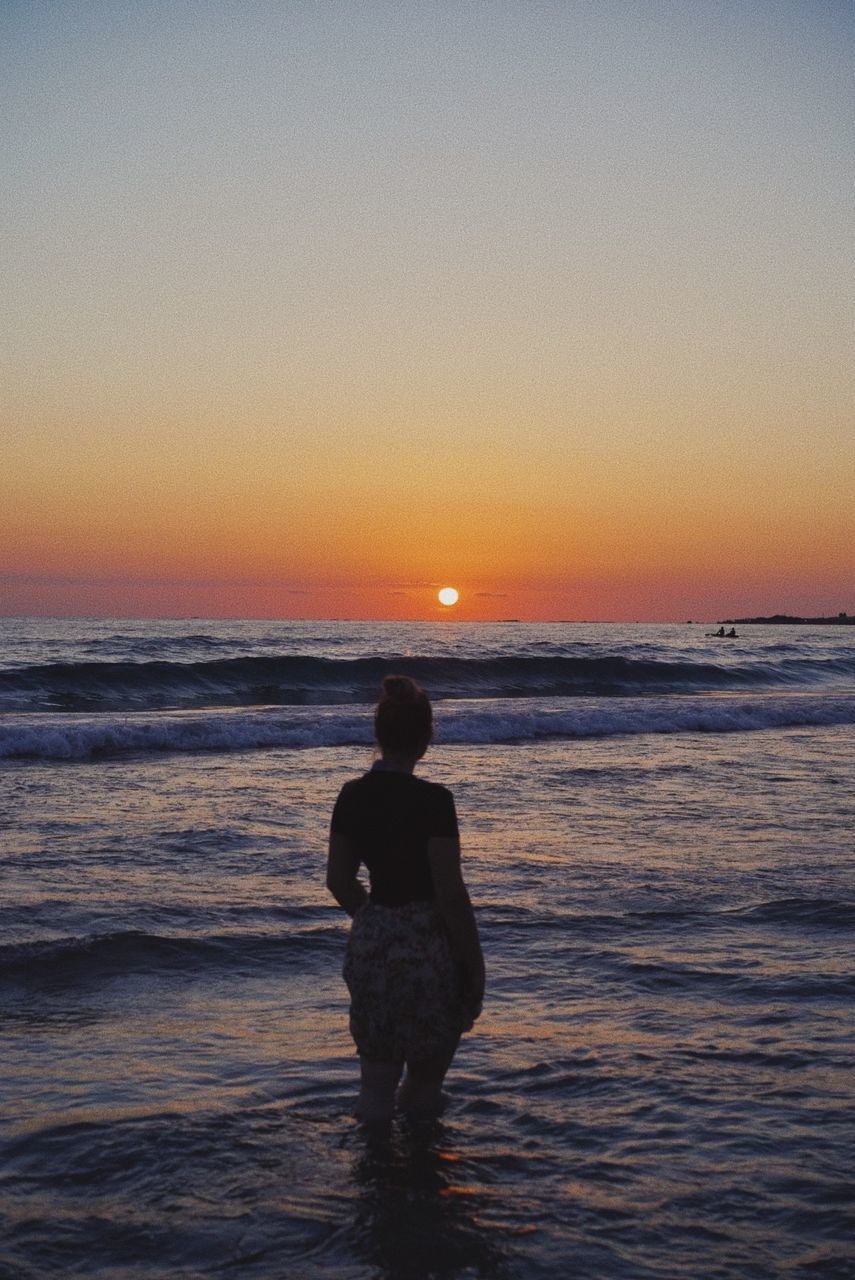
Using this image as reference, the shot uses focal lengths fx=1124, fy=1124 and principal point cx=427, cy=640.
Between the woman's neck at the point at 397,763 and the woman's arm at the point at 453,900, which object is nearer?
the woman's arm at the point at 453,900

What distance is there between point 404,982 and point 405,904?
30cm

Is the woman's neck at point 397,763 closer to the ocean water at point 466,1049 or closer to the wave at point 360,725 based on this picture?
the ocean water at point 466,1049

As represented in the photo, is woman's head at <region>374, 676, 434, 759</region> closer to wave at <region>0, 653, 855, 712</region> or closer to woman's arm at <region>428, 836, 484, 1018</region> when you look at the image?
woman's arm at <region>428, 836, 484, 1018</region>

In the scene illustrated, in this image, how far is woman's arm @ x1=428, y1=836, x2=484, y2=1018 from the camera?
4250mm

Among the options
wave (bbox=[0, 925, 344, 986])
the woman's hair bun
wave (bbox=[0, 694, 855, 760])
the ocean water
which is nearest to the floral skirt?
the ocean water

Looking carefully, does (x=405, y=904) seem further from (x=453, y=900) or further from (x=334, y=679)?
(x=334, y=679)

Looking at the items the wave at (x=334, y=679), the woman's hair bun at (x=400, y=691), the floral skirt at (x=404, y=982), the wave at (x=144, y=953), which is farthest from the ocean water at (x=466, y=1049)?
the wave at (x=334, y=679)

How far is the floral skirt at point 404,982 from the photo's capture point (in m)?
4.35

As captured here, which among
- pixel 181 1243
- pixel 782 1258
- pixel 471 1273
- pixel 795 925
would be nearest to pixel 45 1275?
pixel 181 1243

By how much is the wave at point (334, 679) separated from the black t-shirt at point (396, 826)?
2765cm

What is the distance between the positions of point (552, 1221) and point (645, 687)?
3808 centimetres

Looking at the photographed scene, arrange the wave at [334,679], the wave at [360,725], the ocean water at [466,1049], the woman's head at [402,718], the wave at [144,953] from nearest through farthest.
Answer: the ocean water at [466,1049]
the woman's head at [402,718]
the wave at [144,953]
the wave at [360,725]
the wave at [334,679]

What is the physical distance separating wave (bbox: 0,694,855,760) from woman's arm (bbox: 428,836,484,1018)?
16217 mm

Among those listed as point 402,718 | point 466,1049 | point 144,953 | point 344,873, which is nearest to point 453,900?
point 344,873
